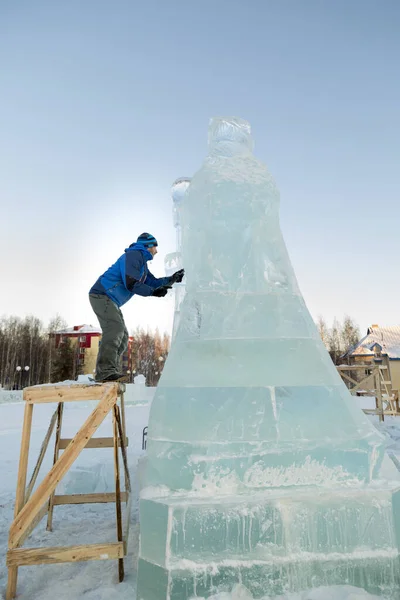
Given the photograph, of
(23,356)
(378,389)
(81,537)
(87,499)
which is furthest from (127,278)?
(23,356)

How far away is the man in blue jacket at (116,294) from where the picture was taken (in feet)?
10.7

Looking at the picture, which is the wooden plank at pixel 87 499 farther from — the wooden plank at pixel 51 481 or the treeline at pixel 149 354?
the treeline at pixel 149 354

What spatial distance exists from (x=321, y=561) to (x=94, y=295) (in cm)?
255

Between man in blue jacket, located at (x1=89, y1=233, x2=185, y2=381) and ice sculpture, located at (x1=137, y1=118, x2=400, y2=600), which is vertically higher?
man in blue jacket, located at (x1=89, y1=233, x2=185, y2=381)

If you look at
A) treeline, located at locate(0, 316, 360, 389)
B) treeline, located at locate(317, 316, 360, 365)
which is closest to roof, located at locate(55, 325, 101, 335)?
treeline, located at locate(0, 316, 360, 389)

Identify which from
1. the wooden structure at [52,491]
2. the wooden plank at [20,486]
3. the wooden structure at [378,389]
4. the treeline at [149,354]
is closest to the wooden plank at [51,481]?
the wooden structure at [52,491]

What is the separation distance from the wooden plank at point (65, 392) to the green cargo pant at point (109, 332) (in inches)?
23.5

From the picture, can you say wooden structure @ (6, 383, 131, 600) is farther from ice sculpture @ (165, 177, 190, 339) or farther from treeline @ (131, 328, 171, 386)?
treeline @ (131, 328, 171, 386)

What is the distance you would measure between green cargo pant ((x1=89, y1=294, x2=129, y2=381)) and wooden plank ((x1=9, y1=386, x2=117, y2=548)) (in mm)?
704

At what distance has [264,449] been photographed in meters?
2.26

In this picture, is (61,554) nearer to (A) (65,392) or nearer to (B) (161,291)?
(A) (65,392)

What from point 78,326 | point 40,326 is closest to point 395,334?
point 78,326

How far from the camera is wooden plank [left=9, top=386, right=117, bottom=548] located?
2363 millimetres

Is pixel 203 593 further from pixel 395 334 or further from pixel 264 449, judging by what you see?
pixel 395 334
